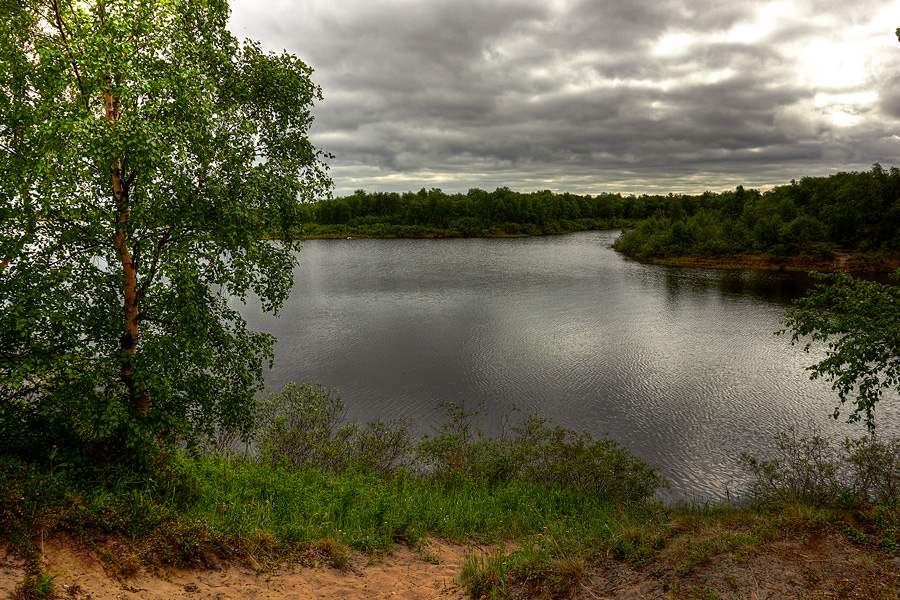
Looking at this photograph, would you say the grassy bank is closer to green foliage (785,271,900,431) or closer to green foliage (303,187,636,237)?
green foliage (785,271,900,431)

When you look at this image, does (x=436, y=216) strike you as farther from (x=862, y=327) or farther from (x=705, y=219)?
(x=862, y=327)

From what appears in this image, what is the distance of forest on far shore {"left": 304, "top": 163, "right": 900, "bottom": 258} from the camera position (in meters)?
70.6

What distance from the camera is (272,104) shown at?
10273 millimetres

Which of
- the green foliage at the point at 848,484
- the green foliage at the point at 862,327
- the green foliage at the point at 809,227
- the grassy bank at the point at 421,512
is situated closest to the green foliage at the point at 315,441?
the grassy bank at the point at 421,512

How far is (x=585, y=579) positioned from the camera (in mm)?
7402

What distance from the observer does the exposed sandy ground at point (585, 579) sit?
19.4ft

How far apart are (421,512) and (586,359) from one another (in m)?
21.0

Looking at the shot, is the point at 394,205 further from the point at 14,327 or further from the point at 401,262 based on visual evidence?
the point at 14,327

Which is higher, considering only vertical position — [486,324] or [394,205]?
[394,205]

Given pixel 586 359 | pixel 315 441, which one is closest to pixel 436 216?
pixel 586 359

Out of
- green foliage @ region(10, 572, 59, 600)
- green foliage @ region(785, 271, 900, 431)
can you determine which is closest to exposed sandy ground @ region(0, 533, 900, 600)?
green foliage @ region(10, 572, 59, 600)

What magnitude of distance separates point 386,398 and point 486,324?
16.4 m

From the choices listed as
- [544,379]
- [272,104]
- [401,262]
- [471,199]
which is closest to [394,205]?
[471,199]

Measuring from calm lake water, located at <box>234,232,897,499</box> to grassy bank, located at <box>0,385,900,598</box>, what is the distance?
5067mm
